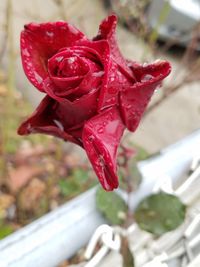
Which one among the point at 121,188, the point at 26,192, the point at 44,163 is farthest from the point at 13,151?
the point at 121,188

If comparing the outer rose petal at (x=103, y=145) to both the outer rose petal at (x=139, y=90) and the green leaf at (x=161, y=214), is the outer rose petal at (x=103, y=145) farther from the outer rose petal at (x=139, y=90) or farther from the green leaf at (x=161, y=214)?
the green leaf at (x=161, y=214)

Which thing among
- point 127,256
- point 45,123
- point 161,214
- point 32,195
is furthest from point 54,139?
point 45,123

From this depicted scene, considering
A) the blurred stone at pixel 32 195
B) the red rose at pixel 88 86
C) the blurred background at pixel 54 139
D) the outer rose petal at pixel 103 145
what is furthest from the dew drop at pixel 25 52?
the blurred stone at pixel 32 195

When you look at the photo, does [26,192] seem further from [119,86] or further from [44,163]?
[119,86]

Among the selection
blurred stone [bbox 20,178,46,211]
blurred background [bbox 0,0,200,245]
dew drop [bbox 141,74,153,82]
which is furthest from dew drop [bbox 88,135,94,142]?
blurred stone [bbox 20,178,46,211]

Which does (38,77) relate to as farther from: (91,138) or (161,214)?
(161,214)

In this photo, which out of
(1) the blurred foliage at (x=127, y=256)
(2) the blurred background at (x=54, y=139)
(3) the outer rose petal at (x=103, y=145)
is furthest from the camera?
(2) the blurred background at (x=54, y=139)
